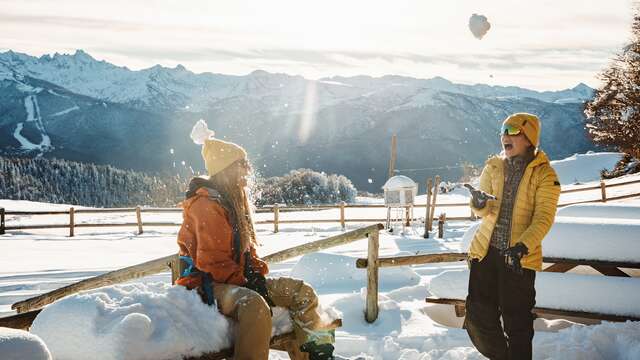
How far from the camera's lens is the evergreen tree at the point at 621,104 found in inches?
1032

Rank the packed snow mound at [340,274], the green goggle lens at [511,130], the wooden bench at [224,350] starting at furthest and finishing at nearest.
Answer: the packed snow mound at [340,274]
the green goggle lens at [511,130]
the wooden bench at [224,350]

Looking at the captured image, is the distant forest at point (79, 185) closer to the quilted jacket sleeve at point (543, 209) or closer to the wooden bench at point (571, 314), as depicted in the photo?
the wooden bench at point (571, 314)

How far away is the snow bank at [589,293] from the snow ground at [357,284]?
0.08 metres

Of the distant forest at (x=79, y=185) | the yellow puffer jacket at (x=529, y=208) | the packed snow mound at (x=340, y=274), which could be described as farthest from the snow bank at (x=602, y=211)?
the distant forest at (x=79, y=185)

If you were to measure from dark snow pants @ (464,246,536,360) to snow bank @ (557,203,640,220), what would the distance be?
3.05 metres

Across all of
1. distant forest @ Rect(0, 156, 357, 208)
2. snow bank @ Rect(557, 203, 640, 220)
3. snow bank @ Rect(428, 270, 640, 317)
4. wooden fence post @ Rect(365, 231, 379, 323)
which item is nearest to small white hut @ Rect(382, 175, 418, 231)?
snow bank @ Rect(557, 203, 640, 220)

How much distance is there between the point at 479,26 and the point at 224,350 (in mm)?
13230

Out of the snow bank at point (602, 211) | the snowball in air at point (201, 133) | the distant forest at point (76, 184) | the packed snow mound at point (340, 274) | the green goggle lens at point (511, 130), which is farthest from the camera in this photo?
the distant forest at point (76, 184)

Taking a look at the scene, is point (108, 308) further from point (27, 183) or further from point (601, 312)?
point (27, 183)

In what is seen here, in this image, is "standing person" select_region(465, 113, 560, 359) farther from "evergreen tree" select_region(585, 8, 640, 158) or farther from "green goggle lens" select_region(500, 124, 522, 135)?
"evergreen tree" select_region(585, 8, 640, 158)

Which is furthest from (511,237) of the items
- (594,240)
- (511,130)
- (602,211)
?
(602,211)

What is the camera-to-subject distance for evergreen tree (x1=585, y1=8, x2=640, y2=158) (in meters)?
26.2

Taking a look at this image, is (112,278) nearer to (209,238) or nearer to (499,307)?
(209,238)

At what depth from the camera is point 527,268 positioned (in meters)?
3.63
